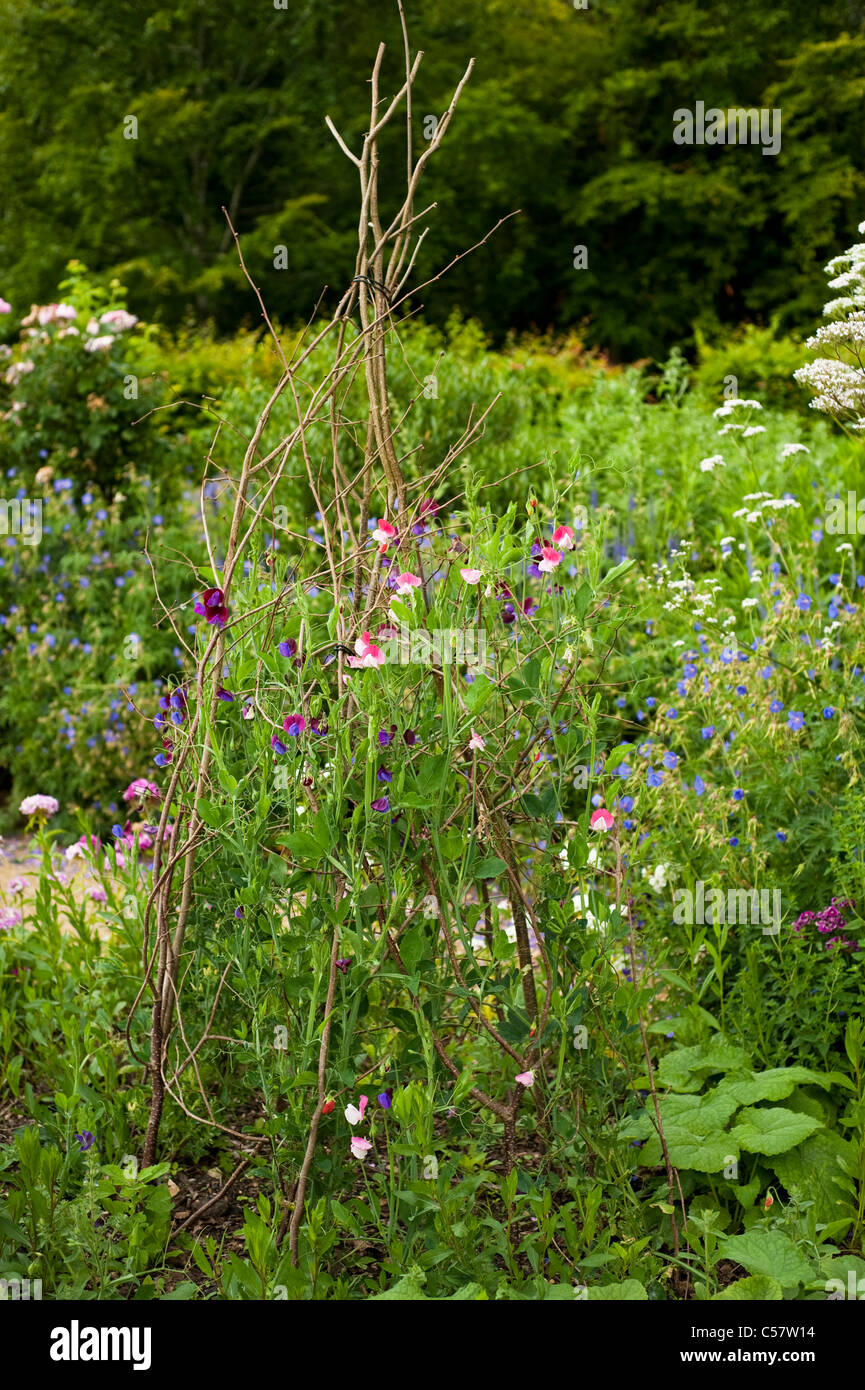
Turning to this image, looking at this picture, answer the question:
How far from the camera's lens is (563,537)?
229cm

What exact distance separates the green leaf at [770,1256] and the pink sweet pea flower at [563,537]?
127 cm

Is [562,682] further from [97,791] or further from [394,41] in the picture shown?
[394,41]

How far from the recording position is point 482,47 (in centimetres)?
1945

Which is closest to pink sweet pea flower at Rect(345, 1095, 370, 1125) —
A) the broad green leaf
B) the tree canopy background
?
the broad green leaf

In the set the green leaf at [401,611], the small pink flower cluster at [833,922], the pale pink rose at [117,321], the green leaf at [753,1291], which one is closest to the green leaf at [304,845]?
the green leaf at [401,611]

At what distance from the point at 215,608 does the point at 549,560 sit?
605mm

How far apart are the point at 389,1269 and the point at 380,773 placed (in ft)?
2.68

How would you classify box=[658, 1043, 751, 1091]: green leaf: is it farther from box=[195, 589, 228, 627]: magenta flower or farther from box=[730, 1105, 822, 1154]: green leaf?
box=[195, 589, 228, 627]: magenta flower

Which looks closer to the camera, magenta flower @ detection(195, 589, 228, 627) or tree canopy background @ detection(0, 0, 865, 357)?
magenta flower @ detection(195, 589, 228, 627)

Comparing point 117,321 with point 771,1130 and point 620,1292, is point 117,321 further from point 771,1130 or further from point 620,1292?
point 620,1292

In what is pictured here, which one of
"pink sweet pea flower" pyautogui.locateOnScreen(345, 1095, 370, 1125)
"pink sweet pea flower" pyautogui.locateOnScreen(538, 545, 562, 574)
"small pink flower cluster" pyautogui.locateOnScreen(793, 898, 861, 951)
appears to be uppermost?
"pink sweet pea flower" pyautogui.locateOnScreen(538, 545, 562, 574)

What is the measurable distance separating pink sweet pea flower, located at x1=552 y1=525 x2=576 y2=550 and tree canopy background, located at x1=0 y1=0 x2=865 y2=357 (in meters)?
14.7
